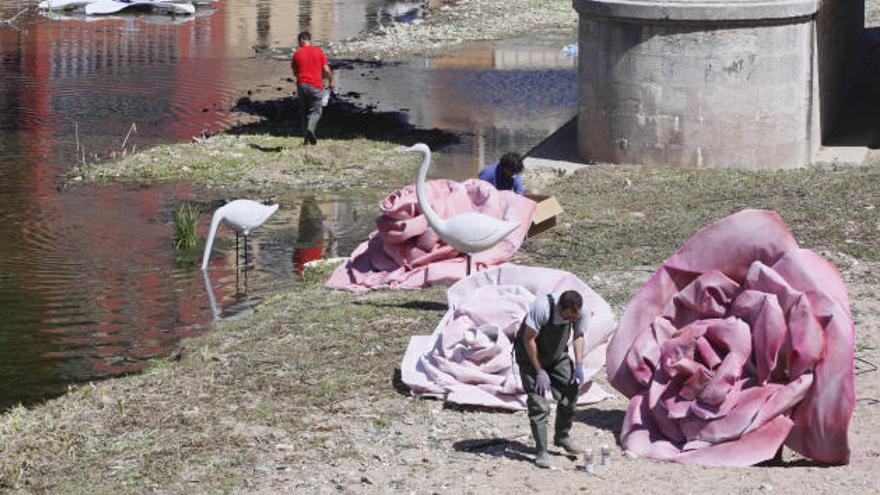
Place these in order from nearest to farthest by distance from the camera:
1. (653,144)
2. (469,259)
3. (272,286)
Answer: (469,259)
(272,286)
(653,144)

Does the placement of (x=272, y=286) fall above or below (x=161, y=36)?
below

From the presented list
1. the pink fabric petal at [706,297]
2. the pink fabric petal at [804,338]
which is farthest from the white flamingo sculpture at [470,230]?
the pink fabric petal at [804,338]

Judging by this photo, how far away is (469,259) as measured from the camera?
45.7ft

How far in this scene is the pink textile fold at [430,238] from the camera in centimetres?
1489

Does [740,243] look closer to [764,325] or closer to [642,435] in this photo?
[764,325]

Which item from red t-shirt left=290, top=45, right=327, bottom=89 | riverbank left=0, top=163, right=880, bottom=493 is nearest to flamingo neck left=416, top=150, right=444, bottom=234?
riverbank left=0, top=163, right=880, bottom=493

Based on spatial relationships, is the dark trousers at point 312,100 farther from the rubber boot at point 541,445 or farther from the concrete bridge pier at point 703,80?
the rubber boot at point 541,445

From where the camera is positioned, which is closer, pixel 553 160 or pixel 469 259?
pixel 469 259

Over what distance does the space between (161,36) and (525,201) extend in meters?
21.9

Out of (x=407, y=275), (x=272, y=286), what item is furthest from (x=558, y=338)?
(x=272, y=286)

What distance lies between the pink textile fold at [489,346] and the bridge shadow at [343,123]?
38.3ft

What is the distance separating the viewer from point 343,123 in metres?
24.9

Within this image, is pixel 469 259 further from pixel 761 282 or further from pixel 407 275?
pixel 761 282

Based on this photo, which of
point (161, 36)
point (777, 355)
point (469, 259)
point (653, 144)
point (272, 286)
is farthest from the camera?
point (161, 36)
